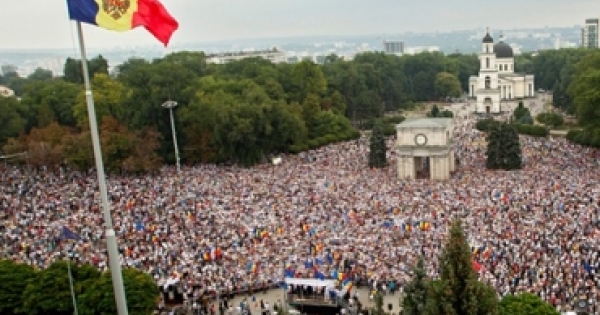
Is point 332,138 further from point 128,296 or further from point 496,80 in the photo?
point 496,80

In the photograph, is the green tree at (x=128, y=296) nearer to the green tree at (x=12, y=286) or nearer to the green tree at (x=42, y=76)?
the green tree at (x=12, y=286)

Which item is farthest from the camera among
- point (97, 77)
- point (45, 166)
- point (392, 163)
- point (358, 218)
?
point (97, 77)

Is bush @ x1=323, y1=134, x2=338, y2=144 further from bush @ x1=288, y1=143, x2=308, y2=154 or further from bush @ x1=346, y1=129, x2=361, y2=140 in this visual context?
bush @ x1=288, y1=143, x2=308, y2=154

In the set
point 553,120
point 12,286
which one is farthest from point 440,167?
point 12,286

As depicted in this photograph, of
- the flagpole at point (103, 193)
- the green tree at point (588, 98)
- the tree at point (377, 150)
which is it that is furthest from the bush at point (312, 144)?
the flagpole at point (103, 193)

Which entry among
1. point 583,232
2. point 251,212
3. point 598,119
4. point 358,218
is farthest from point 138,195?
point 598,119

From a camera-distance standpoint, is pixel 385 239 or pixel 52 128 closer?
pixel 385 239

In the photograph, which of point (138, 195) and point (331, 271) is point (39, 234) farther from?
point (331, 271)
